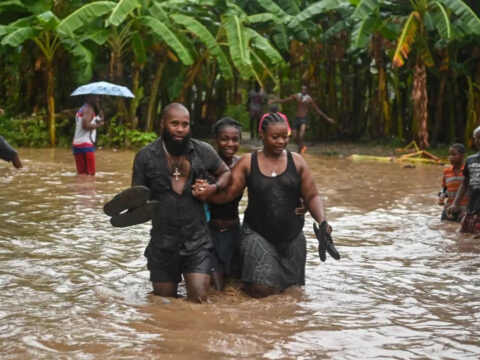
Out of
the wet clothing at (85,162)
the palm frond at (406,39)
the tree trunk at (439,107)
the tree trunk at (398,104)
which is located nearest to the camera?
the wet clothing at (85,162)

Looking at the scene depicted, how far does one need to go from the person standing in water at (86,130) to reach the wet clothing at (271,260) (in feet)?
24.6

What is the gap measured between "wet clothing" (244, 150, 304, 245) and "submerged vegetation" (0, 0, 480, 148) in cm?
1136

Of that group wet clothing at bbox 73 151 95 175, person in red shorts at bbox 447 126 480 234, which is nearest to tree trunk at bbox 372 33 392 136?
wet clothing at bbox 73 151 95 175

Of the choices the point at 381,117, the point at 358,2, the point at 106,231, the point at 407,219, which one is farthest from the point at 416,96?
the point at 106,231

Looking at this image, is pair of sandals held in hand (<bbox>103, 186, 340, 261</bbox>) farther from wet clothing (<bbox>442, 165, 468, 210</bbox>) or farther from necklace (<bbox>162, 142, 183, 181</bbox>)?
wet clothing (<bbox>442, 165, 468, 210</bbox>)

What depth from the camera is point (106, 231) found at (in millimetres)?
8758

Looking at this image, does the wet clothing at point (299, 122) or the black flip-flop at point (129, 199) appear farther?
the wet clothing at point (299, 122)

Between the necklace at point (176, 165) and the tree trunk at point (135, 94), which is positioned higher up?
the tree trunk at point (135, 94)

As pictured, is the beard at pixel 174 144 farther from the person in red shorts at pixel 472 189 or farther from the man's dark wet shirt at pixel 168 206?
the person in red shorts at pixel 472 189

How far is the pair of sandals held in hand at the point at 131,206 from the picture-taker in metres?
5.30

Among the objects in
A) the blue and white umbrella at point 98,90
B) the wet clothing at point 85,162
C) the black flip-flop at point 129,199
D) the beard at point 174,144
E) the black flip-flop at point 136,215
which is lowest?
the wet clothing at point 85,162

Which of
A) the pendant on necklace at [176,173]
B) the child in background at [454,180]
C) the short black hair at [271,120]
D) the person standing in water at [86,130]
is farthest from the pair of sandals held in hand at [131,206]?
the person standing in water at [86,130]

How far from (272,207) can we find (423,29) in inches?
533

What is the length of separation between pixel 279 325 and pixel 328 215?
5.10m
